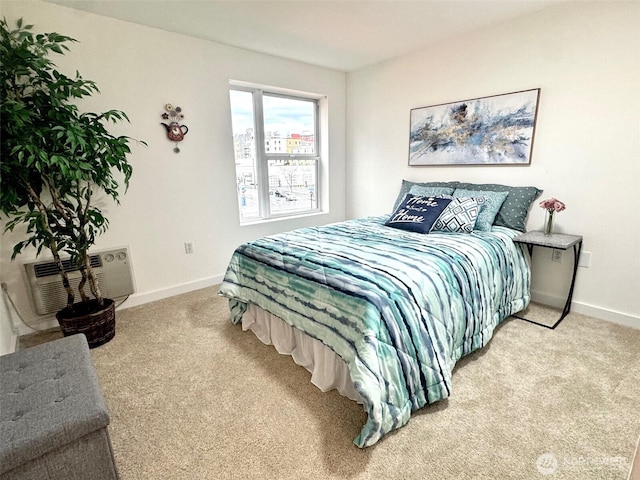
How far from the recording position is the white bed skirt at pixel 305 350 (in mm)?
1663

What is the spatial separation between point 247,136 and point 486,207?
247cm

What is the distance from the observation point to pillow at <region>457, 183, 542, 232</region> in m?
2.56

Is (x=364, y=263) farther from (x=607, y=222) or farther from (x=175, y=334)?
(x=607, y=222)

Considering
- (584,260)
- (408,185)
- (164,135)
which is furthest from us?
(408,185)

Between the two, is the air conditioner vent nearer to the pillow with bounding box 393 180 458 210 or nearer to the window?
the window

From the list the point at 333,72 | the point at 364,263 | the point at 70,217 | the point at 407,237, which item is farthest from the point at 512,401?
the point at 333,72

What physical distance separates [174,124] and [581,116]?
128 inches

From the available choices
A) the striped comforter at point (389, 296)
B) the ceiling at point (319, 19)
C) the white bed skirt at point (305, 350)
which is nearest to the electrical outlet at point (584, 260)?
the striped comforter at point (389, 296)

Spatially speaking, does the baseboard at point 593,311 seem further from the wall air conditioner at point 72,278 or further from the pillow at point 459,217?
the wall air conditioner at point 72,278

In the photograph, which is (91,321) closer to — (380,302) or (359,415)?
(359,415)

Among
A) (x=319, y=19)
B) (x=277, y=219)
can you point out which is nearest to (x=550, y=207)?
(x=319, y=19)

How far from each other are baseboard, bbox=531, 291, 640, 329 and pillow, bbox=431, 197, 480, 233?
93 cm

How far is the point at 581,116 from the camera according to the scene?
231cm

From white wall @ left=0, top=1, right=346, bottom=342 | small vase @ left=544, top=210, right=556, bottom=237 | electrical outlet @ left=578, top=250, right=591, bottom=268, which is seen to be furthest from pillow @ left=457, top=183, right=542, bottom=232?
white wall @ left=0, top=1, right=346, bottom=342
